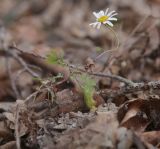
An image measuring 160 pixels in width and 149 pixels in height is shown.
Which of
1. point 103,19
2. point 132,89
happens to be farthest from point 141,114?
point 103,19

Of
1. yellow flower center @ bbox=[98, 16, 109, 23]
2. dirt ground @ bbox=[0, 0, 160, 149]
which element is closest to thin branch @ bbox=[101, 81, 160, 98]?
dirt ground @ bbox=[0, 0, 160, 149]

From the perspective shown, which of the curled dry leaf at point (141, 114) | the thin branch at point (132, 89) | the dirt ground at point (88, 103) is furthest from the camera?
the thin branch at point (132, 89)

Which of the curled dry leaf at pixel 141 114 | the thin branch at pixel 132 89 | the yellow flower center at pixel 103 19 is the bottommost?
the curled dry leaf at pixel 141 114

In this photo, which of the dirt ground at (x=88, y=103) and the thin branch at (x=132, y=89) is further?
the thin branch at (x=132, y=89)

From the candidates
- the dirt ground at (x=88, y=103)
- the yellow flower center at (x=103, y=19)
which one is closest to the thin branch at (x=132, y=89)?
the dirt ground at (x=88, y=103)

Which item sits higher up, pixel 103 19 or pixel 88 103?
pixel 103 19

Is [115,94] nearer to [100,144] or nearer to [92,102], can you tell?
[92,102]

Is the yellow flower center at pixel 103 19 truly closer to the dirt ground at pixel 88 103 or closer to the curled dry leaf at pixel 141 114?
the dirt ground at pixel 88 103

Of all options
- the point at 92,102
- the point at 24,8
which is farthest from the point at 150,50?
the point at 24,8

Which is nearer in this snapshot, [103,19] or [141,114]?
[141,114]

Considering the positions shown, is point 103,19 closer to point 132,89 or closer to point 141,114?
point 132,89

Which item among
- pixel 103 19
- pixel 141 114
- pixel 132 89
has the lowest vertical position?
pixel 141 114
